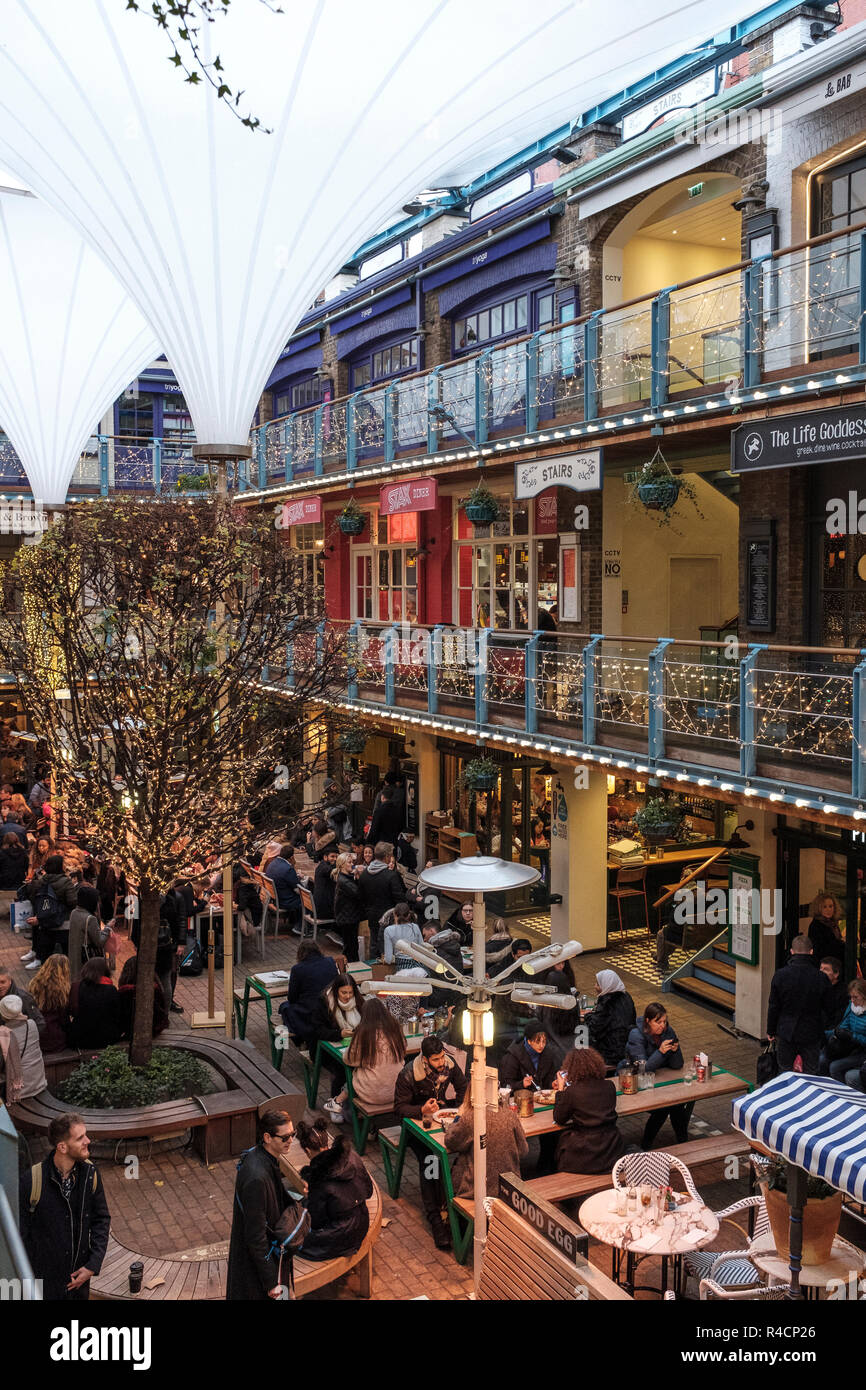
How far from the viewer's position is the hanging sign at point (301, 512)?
22.2 metres

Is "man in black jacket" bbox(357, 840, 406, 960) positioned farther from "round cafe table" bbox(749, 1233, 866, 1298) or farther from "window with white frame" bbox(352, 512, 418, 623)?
"round cafe table" bbox(749, 1233, 866, 1298)

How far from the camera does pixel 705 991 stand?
51.4 feet

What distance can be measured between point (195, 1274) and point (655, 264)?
51.0 feet

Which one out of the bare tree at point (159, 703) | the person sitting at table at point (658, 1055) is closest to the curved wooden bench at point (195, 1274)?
the person sitting at table at point (658, 1055)

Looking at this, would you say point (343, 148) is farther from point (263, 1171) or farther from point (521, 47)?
point (263, 1171)

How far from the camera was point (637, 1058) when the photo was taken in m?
11.1

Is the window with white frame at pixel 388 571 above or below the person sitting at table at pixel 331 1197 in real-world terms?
above

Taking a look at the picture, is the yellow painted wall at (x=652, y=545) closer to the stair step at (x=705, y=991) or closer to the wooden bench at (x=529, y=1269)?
the stair step at (x=705, y=991)

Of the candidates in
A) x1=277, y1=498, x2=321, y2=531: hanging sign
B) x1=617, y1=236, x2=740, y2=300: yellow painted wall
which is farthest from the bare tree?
x1=277, y1=498, x2=321, y2=531: hanging sign

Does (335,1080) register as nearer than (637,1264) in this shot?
No

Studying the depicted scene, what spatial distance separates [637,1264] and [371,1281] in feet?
6.74

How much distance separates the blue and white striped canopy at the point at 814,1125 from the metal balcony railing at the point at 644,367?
271 inches

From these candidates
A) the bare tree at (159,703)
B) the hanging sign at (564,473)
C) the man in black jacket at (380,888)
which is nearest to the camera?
the bare tree at (159,703)

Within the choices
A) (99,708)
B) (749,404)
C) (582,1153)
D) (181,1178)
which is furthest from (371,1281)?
(749,404)
